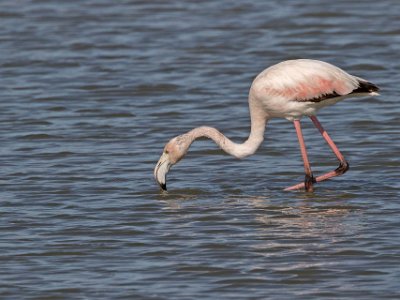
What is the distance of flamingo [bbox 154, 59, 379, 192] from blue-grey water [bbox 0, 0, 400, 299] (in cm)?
29

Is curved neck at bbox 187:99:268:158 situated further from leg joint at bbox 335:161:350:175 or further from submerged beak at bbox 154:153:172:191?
leg joint at bbox 335:161:350:175

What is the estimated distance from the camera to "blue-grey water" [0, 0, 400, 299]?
9414mm

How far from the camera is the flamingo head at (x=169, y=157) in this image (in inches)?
473

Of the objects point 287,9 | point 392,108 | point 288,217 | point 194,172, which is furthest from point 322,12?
point 288,217

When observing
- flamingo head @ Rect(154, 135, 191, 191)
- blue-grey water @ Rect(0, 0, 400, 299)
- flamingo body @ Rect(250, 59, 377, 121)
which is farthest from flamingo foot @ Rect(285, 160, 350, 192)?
flamingo head @ Rect(154, 135, 191, 191)

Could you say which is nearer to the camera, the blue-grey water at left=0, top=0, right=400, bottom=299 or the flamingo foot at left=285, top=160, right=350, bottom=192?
the blue-grey water at left=0, top=0, right=400, bottom=299

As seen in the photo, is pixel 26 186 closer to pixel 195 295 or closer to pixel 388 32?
pixel 195 295

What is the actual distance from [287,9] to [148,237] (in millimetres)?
12406

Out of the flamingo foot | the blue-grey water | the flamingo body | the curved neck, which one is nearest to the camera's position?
the blue-grey water

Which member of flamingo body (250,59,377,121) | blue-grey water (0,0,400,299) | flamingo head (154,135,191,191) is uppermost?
flamingo body (250,59,377,121)

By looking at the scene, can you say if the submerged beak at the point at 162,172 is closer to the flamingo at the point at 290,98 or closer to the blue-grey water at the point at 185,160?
the flamingo at the point at 290,98

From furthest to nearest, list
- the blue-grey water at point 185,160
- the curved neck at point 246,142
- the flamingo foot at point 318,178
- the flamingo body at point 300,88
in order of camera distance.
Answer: the curved neck at point 246,142 → the flamingo foot at point 318,178 → the flamingo body at point 300,88 → the blue-grey water at point 185,160

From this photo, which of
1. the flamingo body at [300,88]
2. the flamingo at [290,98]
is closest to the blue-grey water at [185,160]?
the flamingo at [290,98]

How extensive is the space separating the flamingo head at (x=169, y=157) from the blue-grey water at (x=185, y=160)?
0.21m
